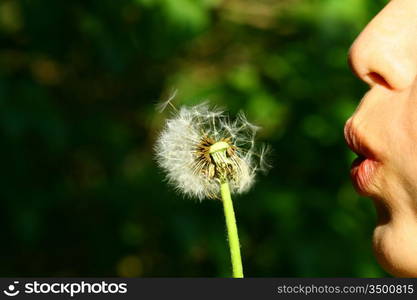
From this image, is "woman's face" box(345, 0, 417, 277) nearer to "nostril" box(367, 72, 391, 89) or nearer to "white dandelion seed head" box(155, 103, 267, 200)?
"nostril" box(367, 72, 391, 89)

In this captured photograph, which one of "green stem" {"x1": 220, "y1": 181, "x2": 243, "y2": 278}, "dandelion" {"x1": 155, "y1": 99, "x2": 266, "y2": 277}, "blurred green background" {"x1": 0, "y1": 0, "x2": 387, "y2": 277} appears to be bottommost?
"green stem" {"x1": 220, "y1": 181, "x2": 243, "y2": 278}

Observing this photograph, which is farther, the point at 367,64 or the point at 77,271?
the point at 77,271

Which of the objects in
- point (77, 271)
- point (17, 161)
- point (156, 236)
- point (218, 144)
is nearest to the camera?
point (218, 144)

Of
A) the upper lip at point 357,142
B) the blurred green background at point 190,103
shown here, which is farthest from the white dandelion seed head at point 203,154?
the blurred green background at point 190,103

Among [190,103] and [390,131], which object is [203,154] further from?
[190,103]

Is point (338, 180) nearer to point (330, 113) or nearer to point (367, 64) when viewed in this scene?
point (330, 113)

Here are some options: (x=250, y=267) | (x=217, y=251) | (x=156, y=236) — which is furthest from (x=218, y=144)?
(x=156, y=236)

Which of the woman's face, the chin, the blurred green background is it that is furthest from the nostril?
the blurred green background
